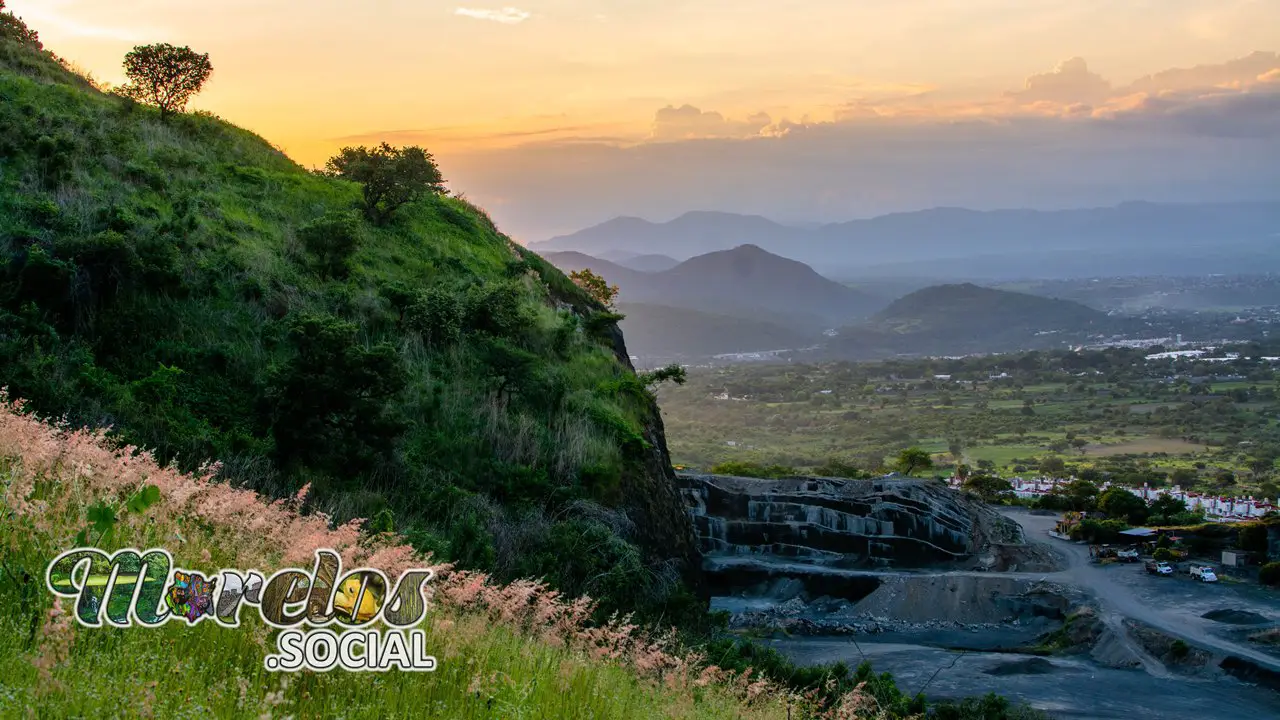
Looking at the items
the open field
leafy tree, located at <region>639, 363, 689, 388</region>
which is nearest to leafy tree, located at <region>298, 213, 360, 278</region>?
leafy tree, located at <region>639, 363, 689, 388</region>

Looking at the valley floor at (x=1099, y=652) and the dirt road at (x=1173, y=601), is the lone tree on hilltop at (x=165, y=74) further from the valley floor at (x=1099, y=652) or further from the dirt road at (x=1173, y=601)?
the dirt road at (x=1173, y=601)

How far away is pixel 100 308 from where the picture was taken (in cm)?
1343

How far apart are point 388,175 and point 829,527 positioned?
2699cm

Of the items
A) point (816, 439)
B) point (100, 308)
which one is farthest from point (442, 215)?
point (816, 439)

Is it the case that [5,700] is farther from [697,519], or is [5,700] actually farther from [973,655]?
[697,519]

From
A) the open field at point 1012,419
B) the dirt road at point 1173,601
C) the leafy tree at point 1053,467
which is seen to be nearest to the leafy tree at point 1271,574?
the dirt road at point 1173,601

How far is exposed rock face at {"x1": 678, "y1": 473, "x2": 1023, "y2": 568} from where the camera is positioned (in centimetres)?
4122

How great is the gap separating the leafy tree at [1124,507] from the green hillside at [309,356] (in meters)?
37.1

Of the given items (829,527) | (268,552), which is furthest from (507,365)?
(829,527)

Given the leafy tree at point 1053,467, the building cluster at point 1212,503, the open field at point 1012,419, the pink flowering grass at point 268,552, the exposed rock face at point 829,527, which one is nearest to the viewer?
the pink flowering grass at point 268,552

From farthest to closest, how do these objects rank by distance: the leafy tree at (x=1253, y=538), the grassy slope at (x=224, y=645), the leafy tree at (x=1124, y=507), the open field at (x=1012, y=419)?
the open field at (x=1012, y=419) → the leafy tree at (x=1124, y=507) → the leafy tree at (x=1253, y=538) → the grassy slope at (x=224, y=645)

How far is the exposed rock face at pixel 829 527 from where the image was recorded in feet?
135

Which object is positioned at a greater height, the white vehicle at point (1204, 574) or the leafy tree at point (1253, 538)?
the leafy tree at point (1253, 538)

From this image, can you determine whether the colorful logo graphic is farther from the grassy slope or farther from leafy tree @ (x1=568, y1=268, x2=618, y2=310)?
leafy tree @ (x1=568, y1=268, x2=618, y2=310)
